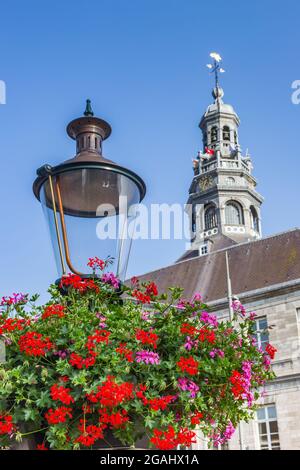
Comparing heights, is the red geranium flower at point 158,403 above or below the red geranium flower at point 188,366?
below

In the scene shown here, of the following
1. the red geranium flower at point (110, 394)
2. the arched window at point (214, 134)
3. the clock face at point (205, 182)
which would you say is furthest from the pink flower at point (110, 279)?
the arched window at point (214, 134)

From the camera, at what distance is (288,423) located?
24.1m

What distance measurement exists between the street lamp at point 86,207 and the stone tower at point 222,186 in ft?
158

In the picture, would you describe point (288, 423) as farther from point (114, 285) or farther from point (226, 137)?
point (226, 137)

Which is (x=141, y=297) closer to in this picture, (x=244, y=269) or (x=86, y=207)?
(x=86, y=207)

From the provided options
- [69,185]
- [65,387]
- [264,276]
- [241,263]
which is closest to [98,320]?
[65,387]

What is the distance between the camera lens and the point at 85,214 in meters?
5.18

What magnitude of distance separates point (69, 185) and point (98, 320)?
1.34 meters

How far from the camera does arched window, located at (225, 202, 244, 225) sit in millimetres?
56219

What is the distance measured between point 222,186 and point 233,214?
279 cm

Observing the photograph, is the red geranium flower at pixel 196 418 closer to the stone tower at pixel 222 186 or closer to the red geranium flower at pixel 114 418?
the red geranium flower at pixel 114 418

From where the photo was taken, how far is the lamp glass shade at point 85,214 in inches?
198

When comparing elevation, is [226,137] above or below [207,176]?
above

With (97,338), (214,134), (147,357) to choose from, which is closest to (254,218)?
(214,134)
